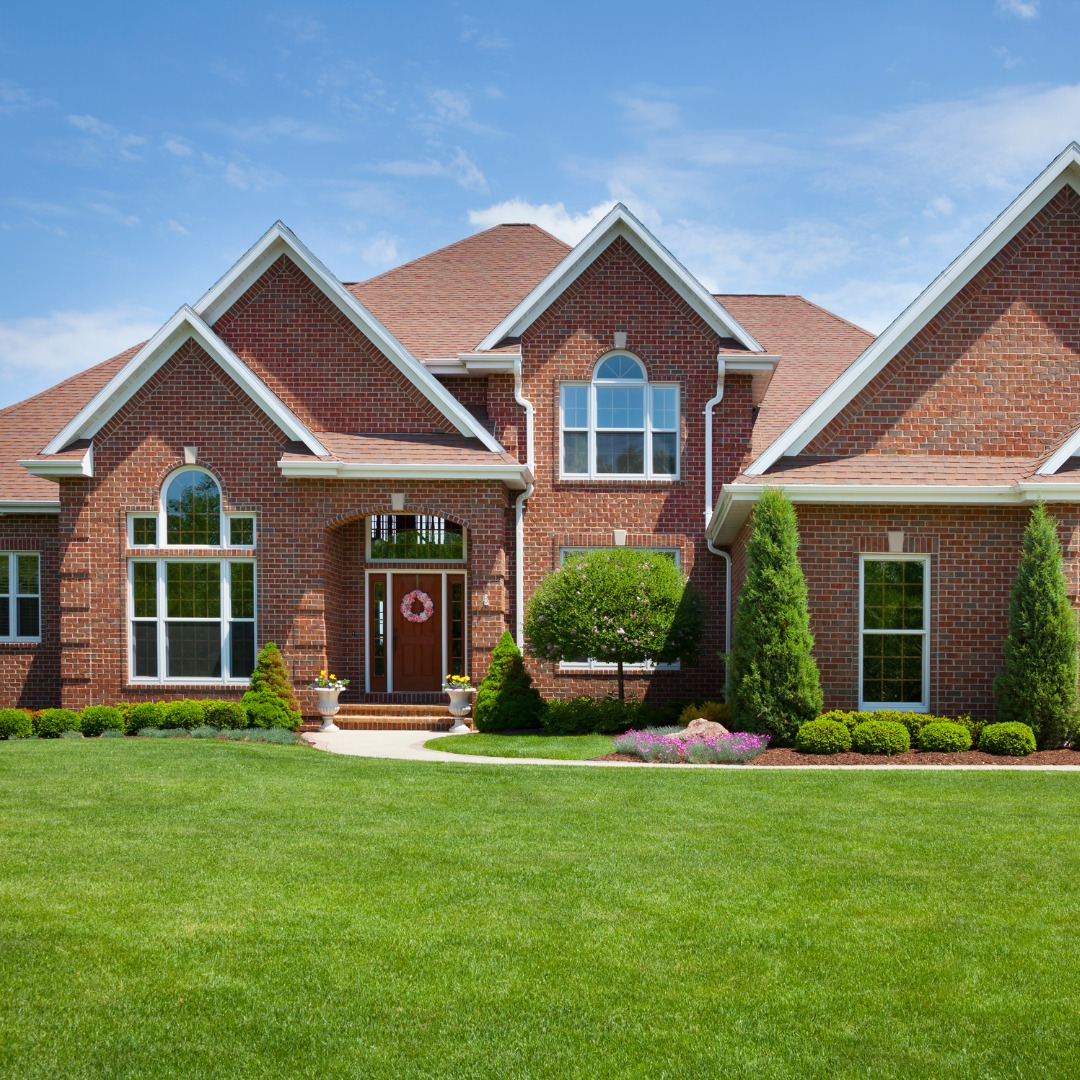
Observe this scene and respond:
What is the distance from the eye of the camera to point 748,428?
2030cm

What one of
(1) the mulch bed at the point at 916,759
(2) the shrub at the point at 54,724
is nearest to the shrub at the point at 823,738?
(1) the mulch bed at the point at 916,759

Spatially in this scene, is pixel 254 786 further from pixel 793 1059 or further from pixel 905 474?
pixel 905 474

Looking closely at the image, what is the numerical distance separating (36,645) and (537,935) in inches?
675

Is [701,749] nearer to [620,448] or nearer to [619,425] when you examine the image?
[620,448]

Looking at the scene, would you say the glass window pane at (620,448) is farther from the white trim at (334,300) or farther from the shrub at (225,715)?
the shrub at (225,715)

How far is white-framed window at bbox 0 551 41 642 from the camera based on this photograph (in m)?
21.0

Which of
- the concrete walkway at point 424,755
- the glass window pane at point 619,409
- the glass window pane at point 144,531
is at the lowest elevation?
the concrete walkway at point 424,755

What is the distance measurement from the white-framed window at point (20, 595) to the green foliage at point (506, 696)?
8.85 meters

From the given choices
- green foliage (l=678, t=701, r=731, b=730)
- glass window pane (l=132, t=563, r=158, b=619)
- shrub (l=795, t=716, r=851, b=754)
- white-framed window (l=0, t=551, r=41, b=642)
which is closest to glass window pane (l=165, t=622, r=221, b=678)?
glass window pane (l=132, t=563, r=158, b=619)

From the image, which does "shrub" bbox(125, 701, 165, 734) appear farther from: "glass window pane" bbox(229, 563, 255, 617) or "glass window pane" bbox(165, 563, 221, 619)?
"glass window pane" bbox(229, 563, 255, 617)

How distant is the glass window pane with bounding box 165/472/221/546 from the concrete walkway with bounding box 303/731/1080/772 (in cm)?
380

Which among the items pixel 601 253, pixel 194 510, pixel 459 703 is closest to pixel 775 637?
pixel 459 703

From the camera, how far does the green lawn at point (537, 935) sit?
489 cm

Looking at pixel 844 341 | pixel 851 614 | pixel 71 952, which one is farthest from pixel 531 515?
pixel 71 952
